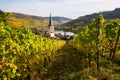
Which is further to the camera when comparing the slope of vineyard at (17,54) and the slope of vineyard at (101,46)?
the slope of vineyard at (101,46)

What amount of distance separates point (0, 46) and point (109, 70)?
26479mm

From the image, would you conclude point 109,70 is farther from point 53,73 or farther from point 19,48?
point 19,48

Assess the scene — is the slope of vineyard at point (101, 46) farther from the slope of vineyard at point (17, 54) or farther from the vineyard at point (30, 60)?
the slope of vineyard at point (17, 54)

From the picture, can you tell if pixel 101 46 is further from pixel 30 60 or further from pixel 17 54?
pixel 17 54

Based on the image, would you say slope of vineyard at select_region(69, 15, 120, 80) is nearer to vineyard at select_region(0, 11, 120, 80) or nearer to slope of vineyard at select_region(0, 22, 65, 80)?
vineyard at select_region(0, 11, 120, 80)

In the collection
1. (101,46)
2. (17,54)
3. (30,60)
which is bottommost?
(30,60)

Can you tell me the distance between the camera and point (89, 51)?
176 feet

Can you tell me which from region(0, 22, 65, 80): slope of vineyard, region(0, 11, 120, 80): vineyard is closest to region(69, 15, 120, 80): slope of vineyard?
region(0, 11, 120, 80): vineyard

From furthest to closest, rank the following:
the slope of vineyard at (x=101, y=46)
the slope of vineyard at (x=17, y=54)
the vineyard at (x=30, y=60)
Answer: the slope of vineyard at (x=101, y=46) < the vineyard at (x=30, y=60) < the slope of vineyard at (x=17, y=54)

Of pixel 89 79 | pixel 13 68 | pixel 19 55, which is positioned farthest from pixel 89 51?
pixel 13 68

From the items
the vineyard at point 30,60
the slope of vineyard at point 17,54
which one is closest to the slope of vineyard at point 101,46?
the vineyard at point 30,60

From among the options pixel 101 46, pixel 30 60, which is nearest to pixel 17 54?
pixel 30 60

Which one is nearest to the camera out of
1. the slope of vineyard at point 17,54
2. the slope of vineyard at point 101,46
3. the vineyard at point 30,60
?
the slope of vineyard at point 17,54

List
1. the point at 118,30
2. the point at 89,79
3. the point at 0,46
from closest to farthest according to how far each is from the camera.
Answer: the point at 0,46 → the point at 89,79 → the point at 118,30
